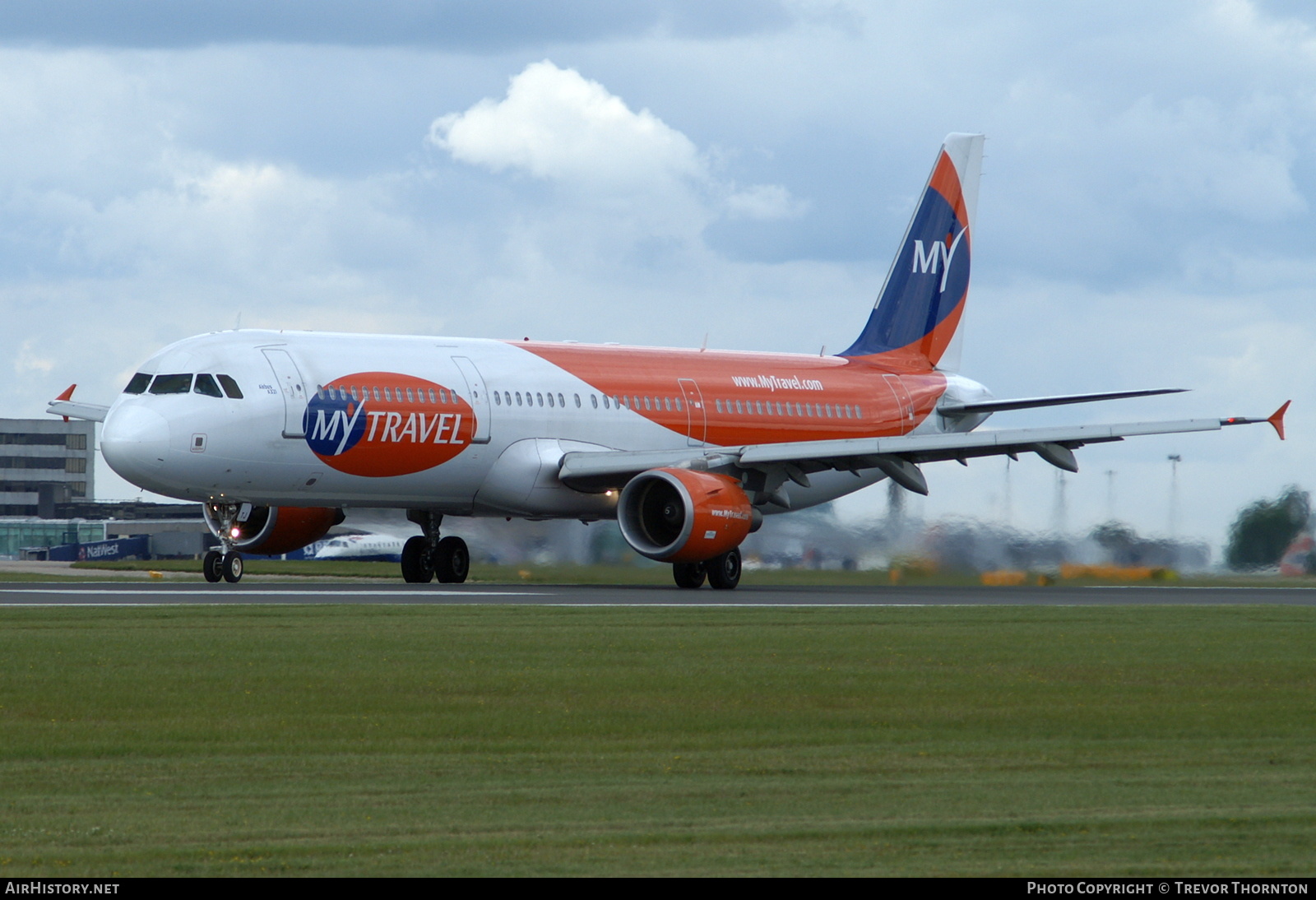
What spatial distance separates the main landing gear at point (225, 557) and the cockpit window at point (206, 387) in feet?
7.67

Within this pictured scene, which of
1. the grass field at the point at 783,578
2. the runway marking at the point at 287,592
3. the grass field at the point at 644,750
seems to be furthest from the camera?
the grass field at the point at 783,578

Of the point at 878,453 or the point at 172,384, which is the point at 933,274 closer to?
the point at 878,453

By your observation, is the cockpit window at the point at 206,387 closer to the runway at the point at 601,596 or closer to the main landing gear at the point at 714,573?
the runway at the point at 601,596

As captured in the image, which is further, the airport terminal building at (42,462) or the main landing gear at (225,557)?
the airport terminal building at (42,462)

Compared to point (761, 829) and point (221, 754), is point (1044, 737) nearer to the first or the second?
point (761, 829)

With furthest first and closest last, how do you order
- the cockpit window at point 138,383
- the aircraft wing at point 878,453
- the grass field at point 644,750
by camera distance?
1. the aircraft wing at point 878,453
2. the cockpit window at point 138,383
3. the grass field at point 644,750

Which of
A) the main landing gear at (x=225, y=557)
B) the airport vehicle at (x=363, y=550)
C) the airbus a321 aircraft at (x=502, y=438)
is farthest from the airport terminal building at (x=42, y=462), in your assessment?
the main landing gear at (x=225, y=557)

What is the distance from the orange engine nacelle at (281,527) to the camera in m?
36.5

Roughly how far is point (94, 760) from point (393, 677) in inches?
183

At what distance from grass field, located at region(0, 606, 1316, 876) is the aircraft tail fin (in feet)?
75.3

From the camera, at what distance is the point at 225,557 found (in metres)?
32.4

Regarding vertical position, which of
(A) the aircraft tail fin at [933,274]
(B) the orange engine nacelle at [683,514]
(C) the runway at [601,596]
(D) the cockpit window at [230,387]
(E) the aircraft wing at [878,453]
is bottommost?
(C) the runway at [601,596]

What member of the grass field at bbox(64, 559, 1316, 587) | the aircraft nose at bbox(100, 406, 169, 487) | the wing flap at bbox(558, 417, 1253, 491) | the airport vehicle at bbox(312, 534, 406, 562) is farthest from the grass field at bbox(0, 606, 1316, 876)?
the airport vehicle at bbox(312, 534, 406, 562)

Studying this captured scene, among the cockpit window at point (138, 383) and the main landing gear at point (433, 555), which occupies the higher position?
the cockpit window at point (138, 383)
